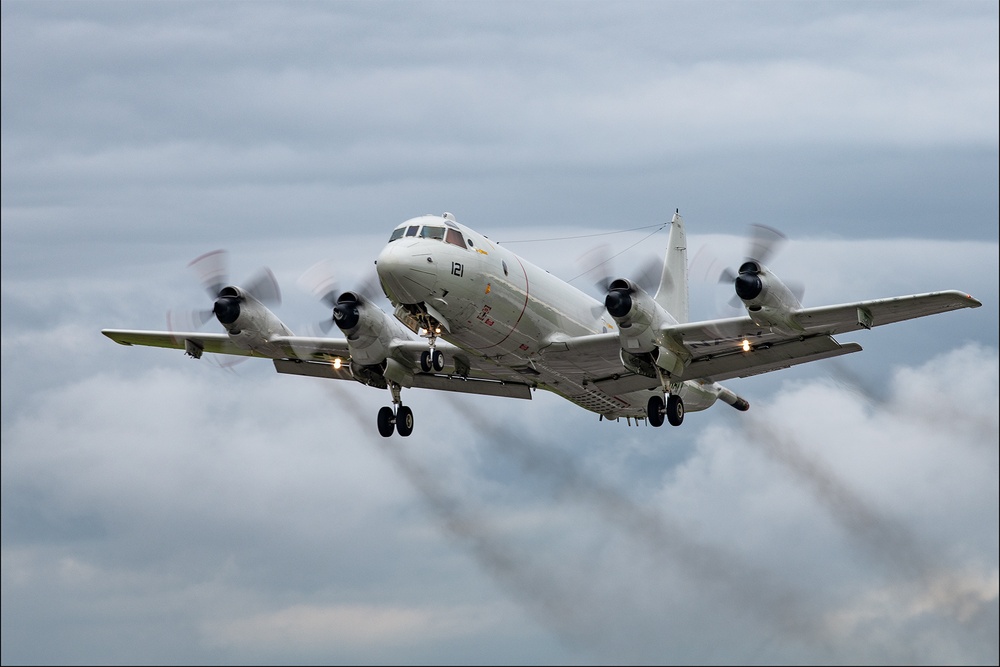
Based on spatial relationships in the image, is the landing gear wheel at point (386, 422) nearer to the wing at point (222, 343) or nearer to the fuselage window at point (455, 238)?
the wing at point (222, 343)

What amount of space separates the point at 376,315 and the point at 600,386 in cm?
616

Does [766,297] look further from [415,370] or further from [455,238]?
[415,370]

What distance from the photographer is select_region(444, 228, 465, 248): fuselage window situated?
30.1 metres

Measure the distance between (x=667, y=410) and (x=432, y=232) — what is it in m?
7.53

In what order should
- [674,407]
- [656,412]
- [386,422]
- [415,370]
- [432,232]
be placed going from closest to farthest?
1. [432,232]
2. [674,407]
3. [656,412]
4. [386,422]
5. [415,370]

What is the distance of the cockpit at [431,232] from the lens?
29.9m

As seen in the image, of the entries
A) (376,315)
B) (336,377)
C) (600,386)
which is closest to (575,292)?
(600,386)

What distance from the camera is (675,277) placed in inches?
1619

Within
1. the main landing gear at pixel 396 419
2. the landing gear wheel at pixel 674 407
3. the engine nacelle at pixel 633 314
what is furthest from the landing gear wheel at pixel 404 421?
the landing gear wheel at pixel 674 407

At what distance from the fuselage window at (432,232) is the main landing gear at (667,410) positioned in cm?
700

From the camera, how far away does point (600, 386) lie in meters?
34.6

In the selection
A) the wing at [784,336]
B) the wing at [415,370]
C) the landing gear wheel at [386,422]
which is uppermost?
the wing at [415,370]

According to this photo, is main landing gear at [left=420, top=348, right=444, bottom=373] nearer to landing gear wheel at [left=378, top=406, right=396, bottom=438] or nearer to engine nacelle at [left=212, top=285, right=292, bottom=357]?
landing gear wheel at [left=378, top=406, right=396, bottom=438]

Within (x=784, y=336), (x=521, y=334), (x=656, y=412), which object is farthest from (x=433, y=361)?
(x=784, y=336)
